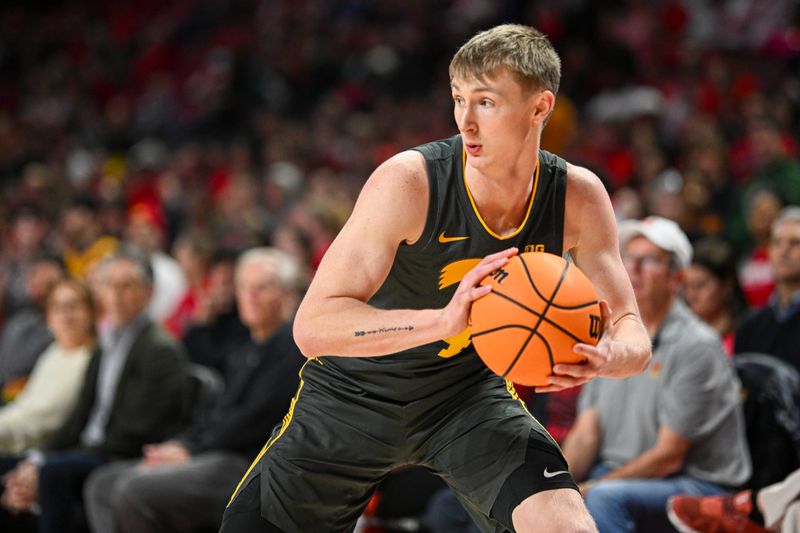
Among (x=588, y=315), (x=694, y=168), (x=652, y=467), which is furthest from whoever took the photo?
(x=694, y=168)

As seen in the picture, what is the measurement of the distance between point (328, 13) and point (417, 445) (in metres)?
14.0

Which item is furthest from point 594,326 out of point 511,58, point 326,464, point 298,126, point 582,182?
point 298,126

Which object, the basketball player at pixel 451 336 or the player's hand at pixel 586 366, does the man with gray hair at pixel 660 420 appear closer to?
the basketball player at pixel 451 336

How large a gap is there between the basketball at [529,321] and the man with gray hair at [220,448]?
3.04 m

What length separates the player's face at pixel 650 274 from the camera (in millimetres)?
5094

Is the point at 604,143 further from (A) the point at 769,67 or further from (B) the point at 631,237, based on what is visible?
(B) the point at 631,237

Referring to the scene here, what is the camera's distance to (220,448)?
A: 235 inches

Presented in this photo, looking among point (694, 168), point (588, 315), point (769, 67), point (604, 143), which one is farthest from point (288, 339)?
point (769, 67)

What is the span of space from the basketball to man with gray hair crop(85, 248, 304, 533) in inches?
120

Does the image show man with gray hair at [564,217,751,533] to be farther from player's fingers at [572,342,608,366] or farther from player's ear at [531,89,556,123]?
player's ear at [531,89,556,123]

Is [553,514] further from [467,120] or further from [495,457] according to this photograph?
[467,120]

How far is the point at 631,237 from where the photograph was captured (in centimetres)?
526

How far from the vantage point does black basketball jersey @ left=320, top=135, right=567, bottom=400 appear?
10.9 feet

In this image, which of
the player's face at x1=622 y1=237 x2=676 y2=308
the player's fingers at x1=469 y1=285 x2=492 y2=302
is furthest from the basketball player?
the player's face at x1=622 y1=237 x2=676 y2=308
